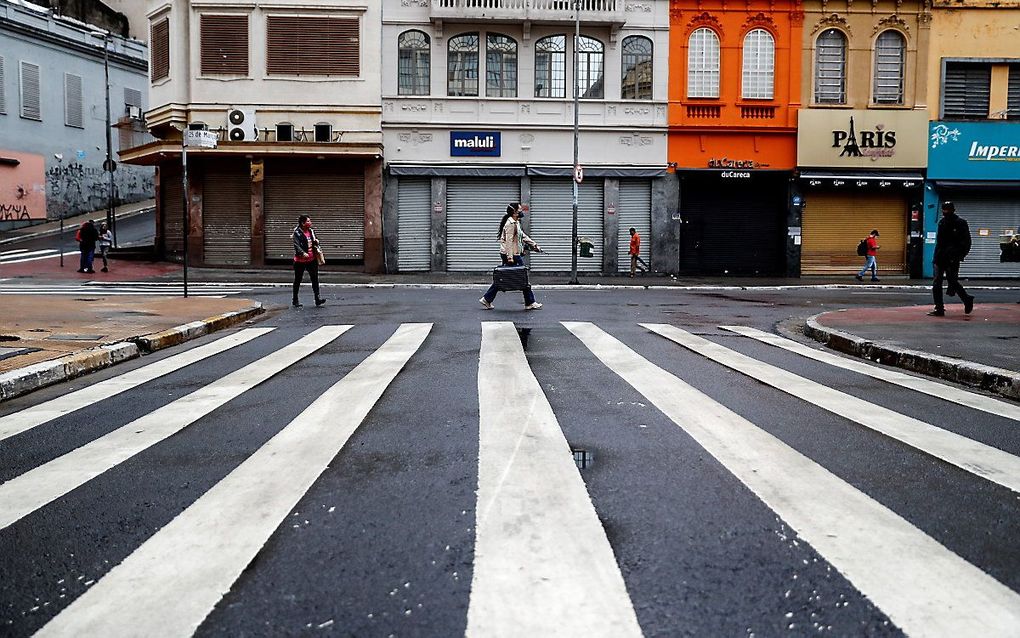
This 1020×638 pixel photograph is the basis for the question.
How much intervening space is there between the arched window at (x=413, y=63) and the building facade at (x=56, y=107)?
13.9m

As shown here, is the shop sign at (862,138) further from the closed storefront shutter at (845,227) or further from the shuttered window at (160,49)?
the shuttered window at (160,49)

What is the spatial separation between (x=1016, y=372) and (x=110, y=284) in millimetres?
20983

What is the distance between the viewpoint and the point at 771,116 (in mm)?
30312

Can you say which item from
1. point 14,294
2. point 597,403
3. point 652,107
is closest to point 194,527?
point 597,403

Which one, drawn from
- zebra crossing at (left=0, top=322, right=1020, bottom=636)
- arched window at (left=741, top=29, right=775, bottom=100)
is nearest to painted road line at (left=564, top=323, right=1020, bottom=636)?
zebra crossing at (left=0, top=322, right=1020, bottom=636)

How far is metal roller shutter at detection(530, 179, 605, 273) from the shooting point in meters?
30.4

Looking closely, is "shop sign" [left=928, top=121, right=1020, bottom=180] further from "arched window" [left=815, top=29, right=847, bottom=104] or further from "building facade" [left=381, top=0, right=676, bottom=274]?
"building facade" [left=381, top=0, right=676, bottom=274]

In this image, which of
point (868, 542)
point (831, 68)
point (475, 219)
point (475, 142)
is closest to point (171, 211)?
point (475, 219)

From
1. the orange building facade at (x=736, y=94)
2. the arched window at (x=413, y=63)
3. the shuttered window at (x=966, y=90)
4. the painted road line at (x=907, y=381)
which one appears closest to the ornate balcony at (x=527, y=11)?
the arched window at (x=413, y=63)

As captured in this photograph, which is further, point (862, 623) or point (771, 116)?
point (771, 116)

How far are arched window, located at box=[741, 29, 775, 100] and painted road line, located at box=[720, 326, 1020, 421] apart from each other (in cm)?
2044

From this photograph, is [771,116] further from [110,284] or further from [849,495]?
[849,495]

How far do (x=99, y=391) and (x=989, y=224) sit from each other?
3109 centimetres

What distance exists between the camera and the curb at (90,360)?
24.8ft
